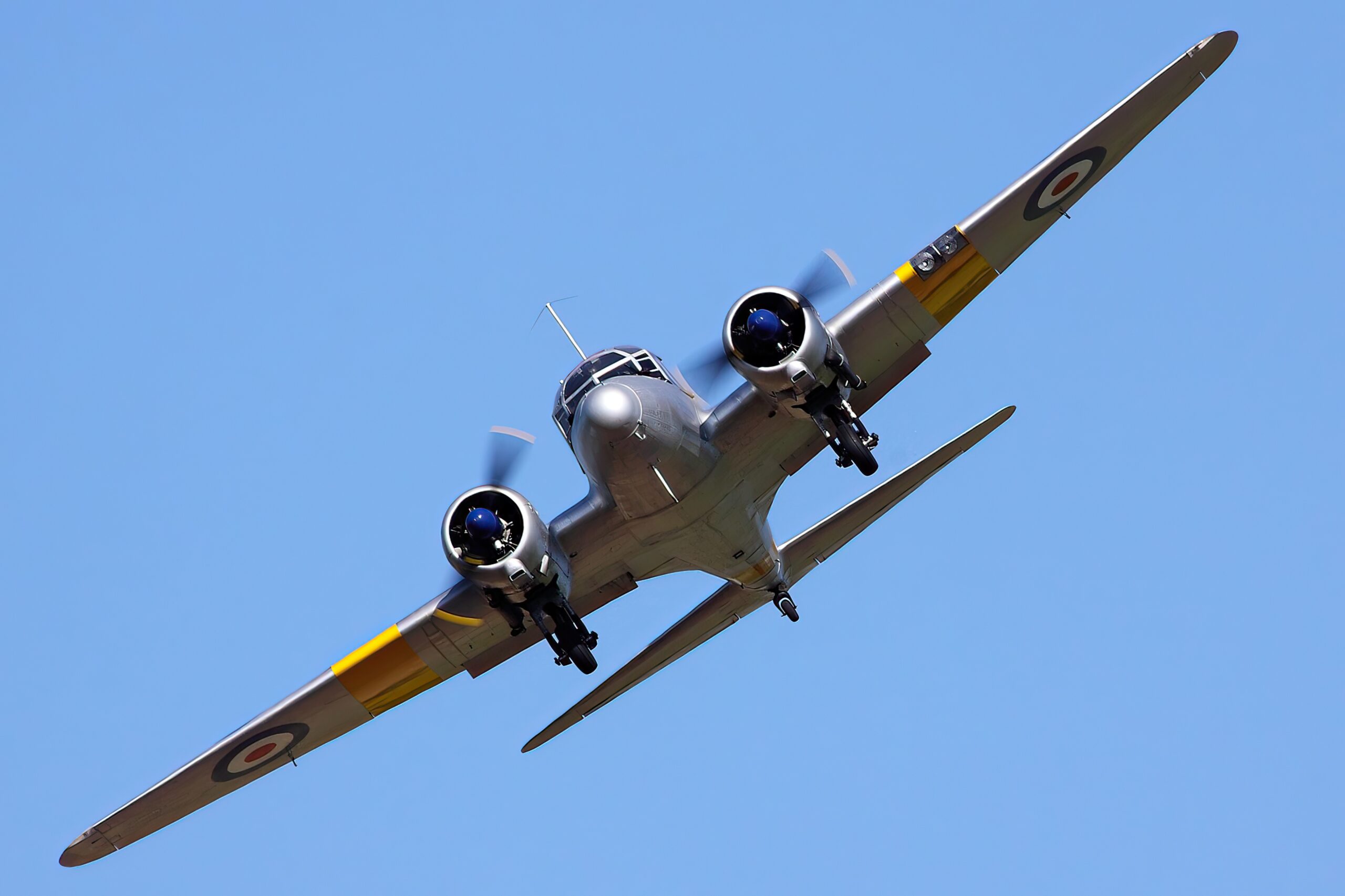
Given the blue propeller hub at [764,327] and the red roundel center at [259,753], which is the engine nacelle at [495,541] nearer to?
the blue propeller hub at [764,327]

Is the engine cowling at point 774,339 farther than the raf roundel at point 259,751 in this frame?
No

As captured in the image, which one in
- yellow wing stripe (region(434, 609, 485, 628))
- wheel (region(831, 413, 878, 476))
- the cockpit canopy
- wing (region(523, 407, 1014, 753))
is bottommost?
wing (region(523, 407, 1014, 753))

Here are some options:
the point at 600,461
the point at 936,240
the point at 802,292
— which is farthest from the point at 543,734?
the point at 936,240

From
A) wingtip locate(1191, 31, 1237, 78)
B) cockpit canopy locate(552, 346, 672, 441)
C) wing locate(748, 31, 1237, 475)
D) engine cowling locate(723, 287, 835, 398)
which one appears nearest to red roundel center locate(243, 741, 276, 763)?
cockpit canopy locate(552, 346, 672, 441)

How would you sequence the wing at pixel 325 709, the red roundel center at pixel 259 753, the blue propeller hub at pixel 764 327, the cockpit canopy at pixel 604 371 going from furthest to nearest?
the red roundel center at pixel 259 753 < the wing at pixel 325 709 < the cockpit canopy at pixel 604 371 < the blue propeller hub at pixel 764 327

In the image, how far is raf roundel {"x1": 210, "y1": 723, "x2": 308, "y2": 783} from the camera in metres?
23.1

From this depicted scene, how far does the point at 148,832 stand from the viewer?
2347 cm

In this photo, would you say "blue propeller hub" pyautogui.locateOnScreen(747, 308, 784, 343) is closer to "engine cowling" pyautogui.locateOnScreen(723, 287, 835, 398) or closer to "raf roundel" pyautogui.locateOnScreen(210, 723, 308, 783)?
"engine cowling" pyautogui.locateOnScreen(723, 287, 835, 398)

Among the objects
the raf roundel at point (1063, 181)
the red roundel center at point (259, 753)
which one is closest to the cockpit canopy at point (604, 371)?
the raf roundel at point (1063, 181)

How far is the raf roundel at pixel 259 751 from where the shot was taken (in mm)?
23078

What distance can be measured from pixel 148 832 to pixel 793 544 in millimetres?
A: 11704

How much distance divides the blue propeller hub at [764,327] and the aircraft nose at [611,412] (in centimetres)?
193

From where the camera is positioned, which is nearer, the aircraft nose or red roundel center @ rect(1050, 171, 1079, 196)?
the aircraft nose

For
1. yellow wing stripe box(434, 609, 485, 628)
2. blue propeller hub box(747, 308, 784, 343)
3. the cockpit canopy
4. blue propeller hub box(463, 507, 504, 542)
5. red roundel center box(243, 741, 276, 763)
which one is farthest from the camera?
red roundel center box(243, 741, 276, 763)
